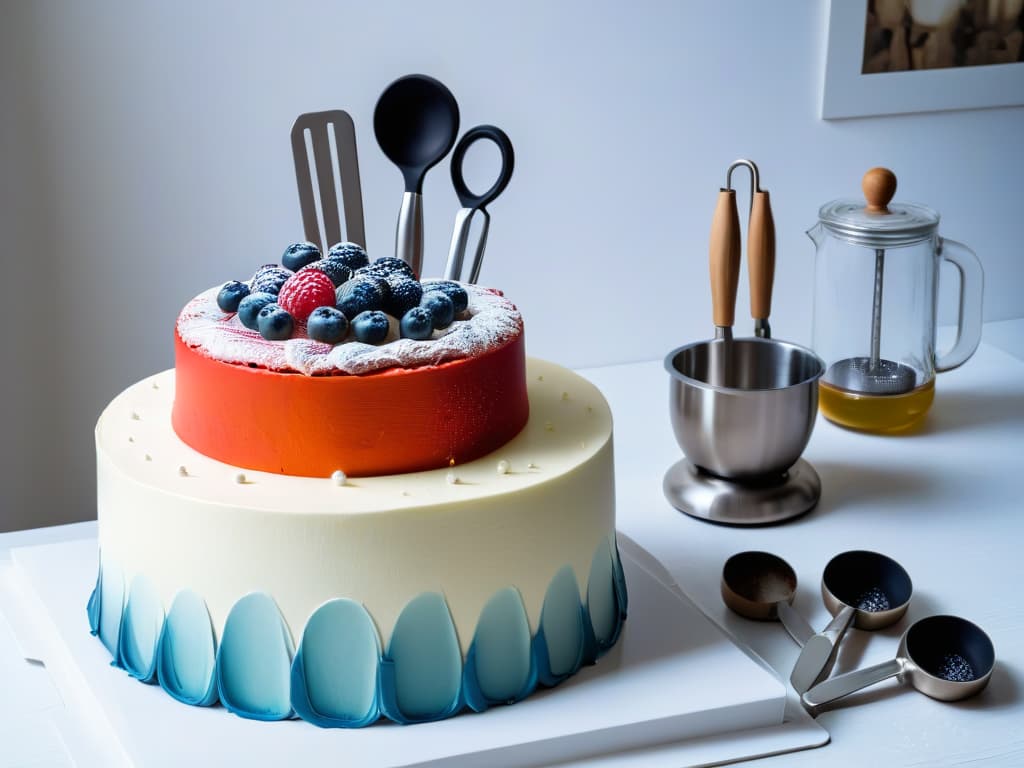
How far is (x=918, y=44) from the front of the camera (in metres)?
1.51

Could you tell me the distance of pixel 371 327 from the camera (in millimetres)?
760

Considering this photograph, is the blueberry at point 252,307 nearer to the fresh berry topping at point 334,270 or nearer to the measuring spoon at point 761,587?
the fresh berry topping at point 334,270

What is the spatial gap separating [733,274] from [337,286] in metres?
0.41

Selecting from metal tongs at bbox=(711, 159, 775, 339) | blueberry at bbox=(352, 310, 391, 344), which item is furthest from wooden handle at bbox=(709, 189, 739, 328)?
blueberry at bbox=(352, 310, 391, 344)

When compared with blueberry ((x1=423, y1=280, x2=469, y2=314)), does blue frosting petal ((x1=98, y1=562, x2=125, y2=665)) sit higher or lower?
lower

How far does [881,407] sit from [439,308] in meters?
0.64

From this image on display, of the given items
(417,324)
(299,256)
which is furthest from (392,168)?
(417,324)

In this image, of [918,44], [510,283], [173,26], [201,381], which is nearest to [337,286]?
[201,381]

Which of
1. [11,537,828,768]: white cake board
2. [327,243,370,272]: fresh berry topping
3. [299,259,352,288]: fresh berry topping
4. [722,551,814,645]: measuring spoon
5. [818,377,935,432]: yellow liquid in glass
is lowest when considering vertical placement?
[11,537,828,768]: white cake board

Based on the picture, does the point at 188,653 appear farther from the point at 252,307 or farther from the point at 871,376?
the point at 871,376

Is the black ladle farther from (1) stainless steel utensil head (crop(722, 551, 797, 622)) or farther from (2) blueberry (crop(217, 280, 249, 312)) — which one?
(1) stainless steel utensil head (crop(722, 551, 797, 622))

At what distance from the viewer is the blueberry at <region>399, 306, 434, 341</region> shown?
0.77m

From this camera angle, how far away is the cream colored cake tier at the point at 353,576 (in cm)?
73

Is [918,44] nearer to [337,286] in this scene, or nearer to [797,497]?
[797,497]
